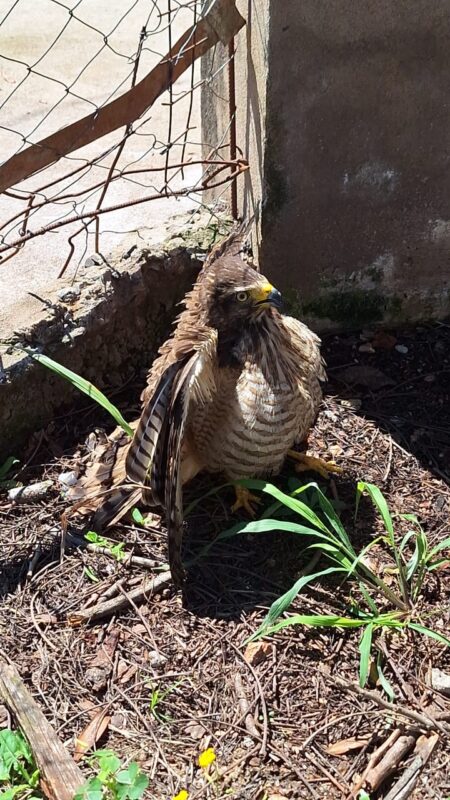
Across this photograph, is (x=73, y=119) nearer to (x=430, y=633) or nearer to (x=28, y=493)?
(x=28, y=493)

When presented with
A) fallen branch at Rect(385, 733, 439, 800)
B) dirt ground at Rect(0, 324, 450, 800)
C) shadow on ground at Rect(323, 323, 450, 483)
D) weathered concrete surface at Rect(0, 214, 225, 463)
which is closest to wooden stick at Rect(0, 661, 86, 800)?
dirt ground at Rect(0, 324, 450, 800)

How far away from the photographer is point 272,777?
2.80 metres

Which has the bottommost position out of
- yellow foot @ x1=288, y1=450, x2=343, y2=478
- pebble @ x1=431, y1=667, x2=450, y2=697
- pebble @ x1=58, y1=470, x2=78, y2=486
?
pebble @ x1=431, y1=667, x2=450, y2=697

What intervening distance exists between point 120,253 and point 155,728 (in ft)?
7.64

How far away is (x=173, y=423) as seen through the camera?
321 cm

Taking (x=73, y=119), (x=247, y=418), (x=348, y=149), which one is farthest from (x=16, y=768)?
(x=73, y=119)

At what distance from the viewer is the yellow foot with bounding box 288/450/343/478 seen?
3818 mm

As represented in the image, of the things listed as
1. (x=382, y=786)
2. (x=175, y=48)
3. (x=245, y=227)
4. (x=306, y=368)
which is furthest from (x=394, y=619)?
(x=175, y=48)

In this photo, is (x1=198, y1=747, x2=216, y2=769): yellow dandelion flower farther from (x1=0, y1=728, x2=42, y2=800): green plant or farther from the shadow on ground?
the shadow on ground

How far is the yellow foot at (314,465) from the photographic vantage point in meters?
3.82

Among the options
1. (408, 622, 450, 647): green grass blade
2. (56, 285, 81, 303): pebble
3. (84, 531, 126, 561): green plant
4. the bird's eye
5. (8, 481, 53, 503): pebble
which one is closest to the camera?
(408, 622, 450, 647): green grass blade

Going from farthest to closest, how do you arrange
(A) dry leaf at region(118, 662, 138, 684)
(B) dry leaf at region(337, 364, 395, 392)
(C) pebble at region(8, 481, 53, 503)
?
(B) dry leaf at region(337, 364, 395, 392) < (C) pebble at region(8, 481, 53, 503) < (A) dry leaf at region(118, 662, 138, 684)

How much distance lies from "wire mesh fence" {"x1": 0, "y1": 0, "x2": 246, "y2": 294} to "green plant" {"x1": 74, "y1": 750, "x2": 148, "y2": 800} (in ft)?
7.28

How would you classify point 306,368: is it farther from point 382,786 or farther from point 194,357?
point 382,786
